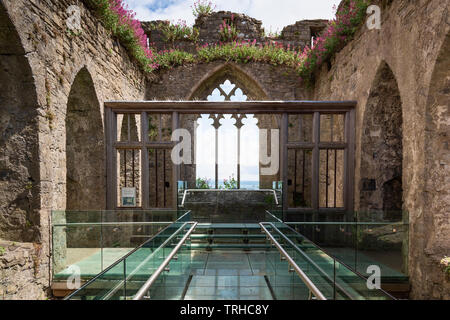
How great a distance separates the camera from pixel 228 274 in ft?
13.2

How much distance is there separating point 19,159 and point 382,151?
5587mm

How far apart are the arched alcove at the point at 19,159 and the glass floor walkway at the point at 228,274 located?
1.80m

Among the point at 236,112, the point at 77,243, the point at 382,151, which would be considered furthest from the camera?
the point at 236,112

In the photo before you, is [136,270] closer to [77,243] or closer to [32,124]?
[77,243]

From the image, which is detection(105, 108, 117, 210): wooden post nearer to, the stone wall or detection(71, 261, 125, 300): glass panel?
the stone wall

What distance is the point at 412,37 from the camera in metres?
3.63

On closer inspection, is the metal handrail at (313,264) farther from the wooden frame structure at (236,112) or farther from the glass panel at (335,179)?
the glass panel at (335,179)

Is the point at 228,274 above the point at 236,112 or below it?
below

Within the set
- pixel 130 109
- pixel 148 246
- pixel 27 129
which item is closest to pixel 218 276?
pixel 148 246

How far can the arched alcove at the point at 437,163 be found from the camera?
324cm

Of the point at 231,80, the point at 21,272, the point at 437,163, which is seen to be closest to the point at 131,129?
the point at 231,80

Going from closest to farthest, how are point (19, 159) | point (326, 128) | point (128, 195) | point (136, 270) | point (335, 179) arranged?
point (136, 270) < point (19, 159) < point (128, 195) < point (335, 179) < point (326, 128)

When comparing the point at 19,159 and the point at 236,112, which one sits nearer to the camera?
the point at 19,159
